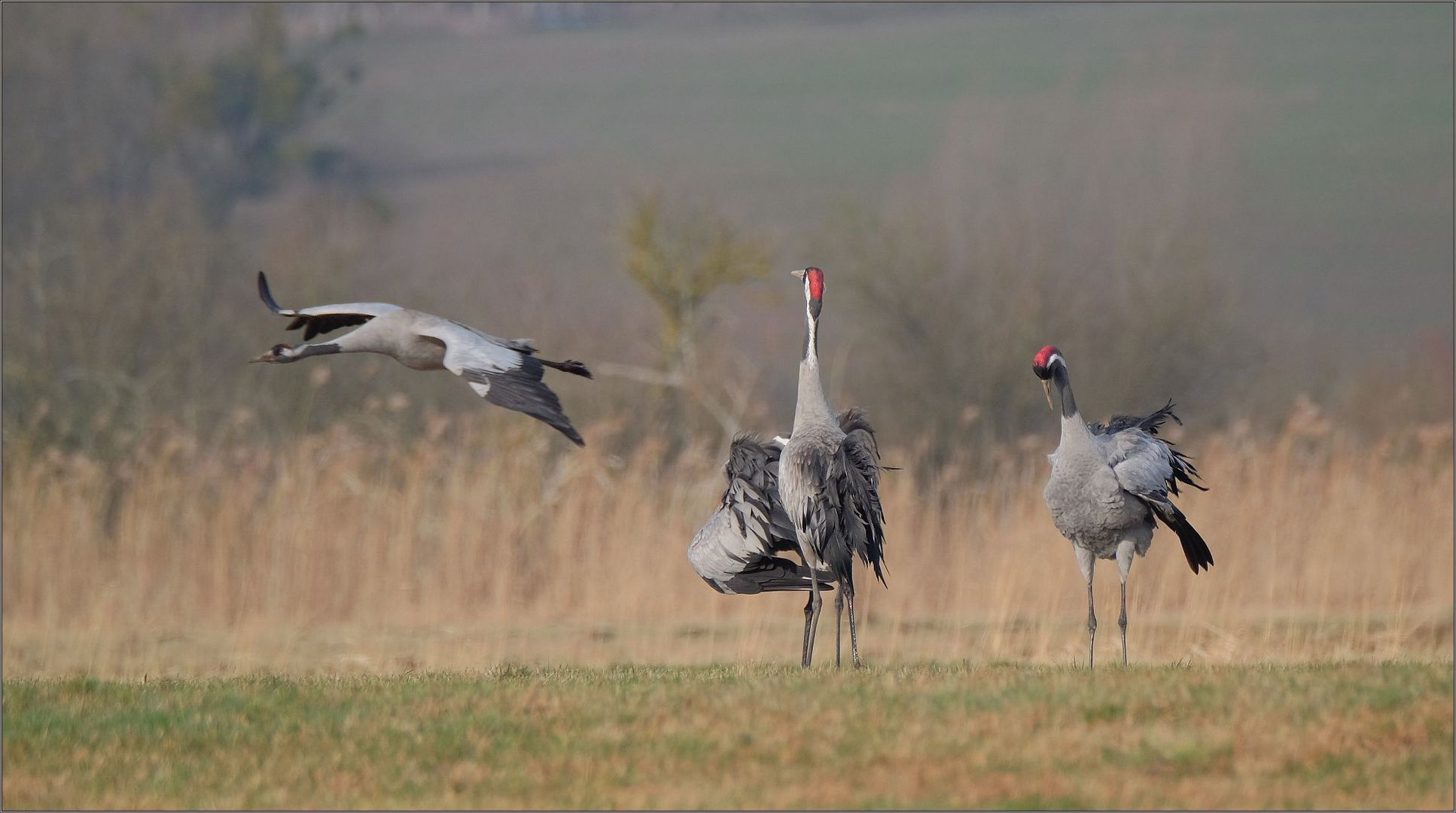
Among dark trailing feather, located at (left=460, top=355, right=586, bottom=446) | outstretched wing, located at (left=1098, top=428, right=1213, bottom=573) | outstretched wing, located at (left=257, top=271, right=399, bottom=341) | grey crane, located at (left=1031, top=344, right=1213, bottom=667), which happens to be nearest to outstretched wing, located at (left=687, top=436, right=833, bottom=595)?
grey crane, located at (left=1031, top=344, right=1213, bottom=667)

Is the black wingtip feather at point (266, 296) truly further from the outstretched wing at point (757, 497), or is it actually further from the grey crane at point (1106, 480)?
the grey crane at point (1106, 480)

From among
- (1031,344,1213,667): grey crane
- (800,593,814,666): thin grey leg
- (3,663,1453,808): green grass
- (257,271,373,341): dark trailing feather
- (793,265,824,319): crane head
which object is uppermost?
(793,265,824,319): crane head

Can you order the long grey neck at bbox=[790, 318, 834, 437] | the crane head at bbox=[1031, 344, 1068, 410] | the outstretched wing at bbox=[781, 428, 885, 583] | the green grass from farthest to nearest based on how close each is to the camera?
the crane head at bbox=[1031, 344, 1068, 410] < the long grey neck at bbox=[790, 318, 834, 437] < the outstretched wing at bbox=[781, 428, 885, 583] < the green grass

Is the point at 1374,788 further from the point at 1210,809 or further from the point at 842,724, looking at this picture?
the point at 842,724

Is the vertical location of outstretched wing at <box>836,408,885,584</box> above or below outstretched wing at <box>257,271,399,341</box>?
below

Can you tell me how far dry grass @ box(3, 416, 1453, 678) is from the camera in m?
12.2

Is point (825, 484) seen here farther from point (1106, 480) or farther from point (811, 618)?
point (1106, 480)

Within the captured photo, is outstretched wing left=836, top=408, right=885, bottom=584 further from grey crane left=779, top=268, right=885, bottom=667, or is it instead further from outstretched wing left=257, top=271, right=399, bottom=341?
outstretched wing left=257, top=271, right=399, bottom=341

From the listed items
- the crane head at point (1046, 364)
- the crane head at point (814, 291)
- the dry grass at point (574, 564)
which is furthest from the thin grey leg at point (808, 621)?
the dry grass at point (574, 564)

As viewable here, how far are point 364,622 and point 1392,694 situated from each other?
8312 millimetres

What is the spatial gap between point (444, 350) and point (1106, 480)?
3331 mm

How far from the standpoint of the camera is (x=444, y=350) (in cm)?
814

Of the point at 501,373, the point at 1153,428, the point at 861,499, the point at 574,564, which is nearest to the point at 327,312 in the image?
the point at 501,373

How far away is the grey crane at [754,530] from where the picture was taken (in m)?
8.59
